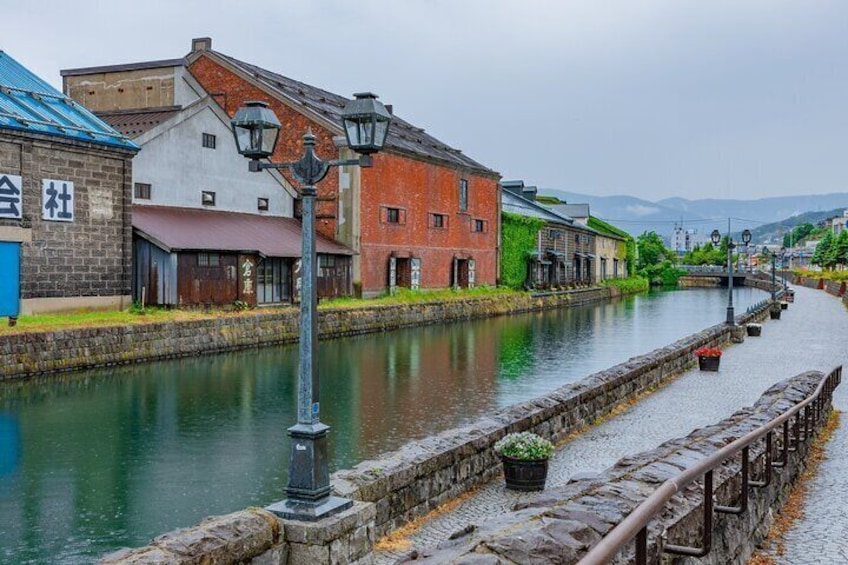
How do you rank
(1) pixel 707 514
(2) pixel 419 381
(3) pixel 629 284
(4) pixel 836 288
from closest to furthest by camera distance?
1. (1) pixel 707 514
2. (2) pixel 419 381
3. (4) pixel 836 288
4. (3) pixel 629 284

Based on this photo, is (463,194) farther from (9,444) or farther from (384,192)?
(9,444)

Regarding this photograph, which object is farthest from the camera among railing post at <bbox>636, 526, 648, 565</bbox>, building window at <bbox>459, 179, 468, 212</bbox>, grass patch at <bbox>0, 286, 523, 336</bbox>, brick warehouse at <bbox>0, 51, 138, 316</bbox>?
building window at <bbox>459, 179, 468, 212</bbox>

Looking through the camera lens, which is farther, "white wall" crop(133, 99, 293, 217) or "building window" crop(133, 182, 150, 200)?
"white wall" crop(133, 99, 293, 217)

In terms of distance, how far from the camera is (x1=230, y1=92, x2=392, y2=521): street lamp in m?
7.48

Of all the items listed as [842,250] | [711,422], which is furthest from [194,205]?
[842,250]

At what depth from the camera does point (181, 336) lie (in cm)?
2741

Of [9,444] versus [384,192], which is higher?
[384,192]

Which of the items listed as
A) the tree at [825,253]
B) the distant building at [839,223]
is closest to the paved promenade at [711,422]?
the tree at [825,253]

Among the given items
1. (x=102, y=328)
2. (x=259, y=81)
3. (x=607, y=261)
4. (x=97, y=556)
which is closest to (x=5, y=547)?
(x=97, y=556)

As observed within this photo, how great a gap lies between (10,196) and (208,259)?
838 centimetres

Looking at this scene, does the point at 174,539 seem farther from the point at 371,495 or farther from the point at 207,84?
the point at 207,84

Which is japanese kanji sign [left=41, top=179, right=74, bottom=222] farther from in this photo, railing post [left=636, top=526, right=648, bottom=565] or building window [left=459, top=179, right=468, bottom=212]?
building window [left=459, top=179, right=468, bottom=212]

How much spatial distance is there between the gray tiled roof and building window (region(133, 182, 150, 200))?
42.9 feet

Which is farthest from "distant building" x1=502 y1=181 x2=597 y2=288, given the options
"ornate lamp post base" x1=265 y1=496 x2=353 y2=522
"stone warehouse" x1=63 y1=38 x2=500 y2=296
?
"ornate lamp post base" x1=265 y1=496 x2=353 y2=522
